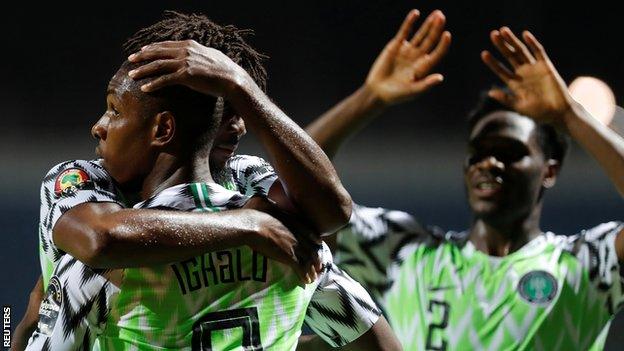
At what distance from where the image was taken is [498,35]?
7.88 feet

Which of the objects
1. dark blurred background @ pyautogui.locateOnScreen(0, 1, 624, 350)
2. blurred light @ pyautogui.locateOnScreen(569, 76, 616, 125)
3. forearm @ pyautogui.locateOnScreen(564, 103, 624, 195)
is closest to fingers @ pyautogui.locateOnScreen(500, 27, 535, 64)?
forearm @ pyautogui.locateOnScreen(564, 103, 624, 195)

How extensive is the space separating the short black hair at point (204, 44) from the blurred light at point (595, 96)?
142 centimetres

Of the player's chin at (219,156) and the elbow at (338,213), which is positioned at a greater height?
the player's chin at (219,156)

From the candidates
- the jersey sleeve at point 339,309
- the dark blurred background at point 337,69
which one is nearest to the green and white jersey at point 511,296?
the jersey sleeve at point 339,309

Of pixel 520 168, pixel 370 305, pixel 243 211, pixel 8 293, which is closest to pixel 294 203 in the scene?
pixel 243 211

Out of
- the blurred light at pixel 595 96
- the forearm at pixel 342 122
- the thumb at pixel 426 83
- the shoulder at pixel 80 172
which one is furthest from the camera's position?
the blurred light at pixel 595 96

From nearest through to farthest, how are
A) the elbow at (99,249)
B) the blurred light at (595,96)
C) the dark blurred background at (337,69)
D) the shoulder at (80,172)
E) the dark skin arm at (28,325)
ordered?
the elbow at (99,249) < the shoulder at (80,172) < the dark skin arm at (28,325) < the blurred light at (595,96) < the dark blurred background at (337,69)

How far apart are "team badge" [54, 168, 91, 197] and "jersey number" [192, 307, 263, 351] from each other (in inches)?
13.9

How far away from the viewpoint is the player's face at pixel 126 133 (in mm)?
1605

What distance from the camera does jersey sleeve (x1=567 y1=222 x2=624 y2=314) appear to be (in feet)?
8.32

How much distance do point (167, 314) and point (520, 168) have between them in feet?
4.25

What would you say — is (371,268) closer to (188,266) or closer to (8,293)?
(188,266)

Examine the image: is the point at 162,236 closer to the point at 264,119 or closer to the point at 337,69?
the point at 264,119

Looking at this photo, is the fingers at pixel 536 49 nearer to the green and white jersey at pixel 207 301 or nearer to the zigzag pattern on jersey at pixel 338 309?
the zigzag pattern on jersey at pixel 338 309
